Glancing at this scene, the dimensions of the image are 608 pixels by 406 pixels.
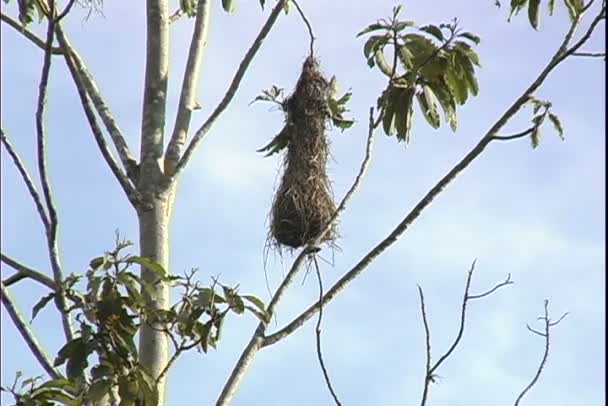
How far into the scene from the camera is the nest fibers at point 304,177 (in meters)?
3.41

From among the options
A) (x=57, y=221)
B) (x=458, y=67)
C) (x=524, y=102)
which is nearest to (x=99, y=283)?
(x=57, y=221)

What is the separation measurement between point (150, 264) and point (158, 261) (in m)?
0.16

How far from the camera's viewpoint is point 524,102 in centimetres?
257

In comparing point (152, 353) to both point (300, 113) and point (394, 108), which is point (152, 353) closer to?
point (394, 108)

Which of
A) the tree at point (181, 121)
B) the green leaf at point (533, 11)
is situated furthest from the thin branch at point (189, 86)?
the green leaf at point (533, 11)

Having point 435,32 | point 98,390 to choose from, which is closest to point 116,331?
point 98,390

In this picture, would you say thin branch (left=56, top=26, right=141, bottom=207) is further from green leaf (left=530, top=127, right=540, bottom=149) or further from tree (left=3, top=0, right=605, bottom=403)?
green leaf (left=530, top=127, right=540, bottom=149)

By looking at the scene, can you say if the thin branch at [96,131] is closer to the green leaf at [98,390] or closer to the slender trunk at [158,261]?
the slender trunk at [158,261]

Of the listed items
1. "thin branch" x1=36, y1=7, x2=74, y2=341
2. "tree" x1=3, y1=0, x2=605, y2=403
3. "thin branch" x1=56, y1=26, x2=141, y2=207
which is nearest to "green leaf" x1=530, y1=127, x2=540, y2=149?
"tree" x1=3, y1=0, x2=605, y2=403

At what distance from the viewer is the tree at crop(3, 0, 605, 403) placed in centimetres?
252

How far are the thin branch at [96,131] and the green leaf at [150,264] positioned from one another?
0.22 m

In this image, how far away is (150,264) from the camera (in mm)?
2480

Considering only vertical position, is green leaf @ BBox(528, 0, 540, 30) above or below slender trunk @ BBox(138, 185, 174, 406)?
above

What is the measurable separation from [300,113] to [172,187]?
2.84 ft
